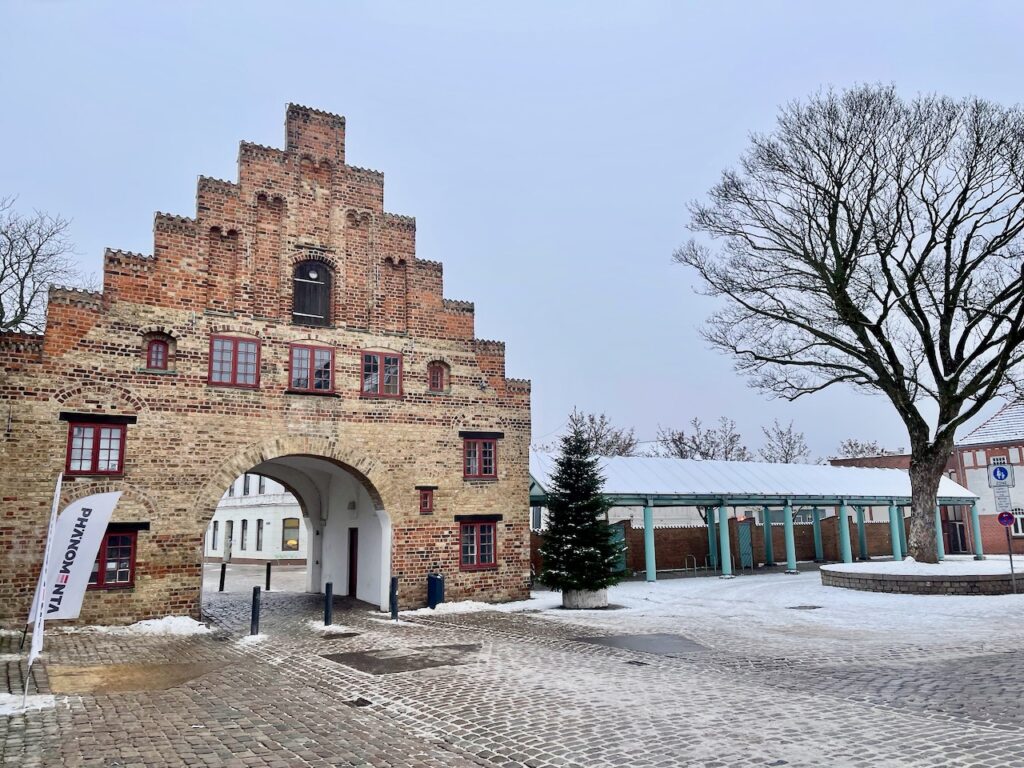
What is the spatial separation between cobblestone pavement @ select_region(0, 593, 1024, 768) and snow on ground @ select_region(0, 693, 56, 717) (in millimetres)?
172

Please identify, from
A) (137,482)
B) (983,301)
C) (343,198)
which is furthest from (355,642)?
(983,301)

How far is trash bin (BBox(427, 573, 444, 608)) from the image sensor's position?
62.3 ft

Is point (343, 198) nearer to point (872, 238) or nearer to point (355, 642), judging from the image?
point (355, 642)

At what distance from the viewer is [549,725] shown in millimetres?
8000

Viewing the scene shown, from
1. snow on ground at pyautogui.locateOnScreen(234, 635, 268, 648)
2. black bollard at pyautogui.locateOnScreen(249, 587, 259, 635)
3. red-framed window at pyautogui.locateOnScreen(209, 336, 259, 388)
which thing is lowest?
snow on ground at pyautogui.locateOnScreen(234, 635, 268, 648)

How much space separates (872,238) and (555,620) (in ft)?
47.6

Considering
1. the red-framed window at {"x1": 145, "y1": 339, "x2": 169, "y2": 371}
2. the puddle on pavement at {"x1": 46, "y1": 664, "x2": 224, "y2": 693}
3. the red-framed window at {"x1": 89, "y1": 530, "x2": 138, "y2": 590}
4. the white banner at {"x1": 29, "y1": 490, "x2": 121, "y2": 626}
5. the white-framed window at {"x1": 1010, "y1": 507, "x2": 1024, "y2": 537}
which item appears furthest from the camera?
the white-framed window at {"x1": 1010, "y1": 507, "x2": 1024, "y2": 537}

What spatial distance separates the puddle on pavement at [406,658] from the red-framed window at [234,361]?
766 cm

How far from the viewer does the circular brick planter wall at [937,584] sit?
20219 millimetres

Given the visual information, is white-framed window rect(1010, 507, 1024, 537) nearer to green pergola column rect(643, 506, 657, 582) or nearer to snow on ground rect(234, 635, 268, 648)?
green pergola column rect(643, 506, 657, 582)

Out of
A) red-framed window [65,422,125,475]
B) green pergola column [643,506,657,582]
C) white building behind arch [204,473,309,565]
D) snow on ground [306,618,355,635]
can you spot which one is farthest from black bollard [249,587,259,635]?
white building behind arch [204,473,309,565]

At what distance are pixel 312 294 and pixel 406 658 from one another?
1028 centimetres

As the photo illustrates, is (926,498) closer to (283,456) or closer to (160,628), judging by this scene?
(283,456)

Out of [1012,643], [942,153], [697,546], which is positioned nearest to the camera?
[1012,643]
